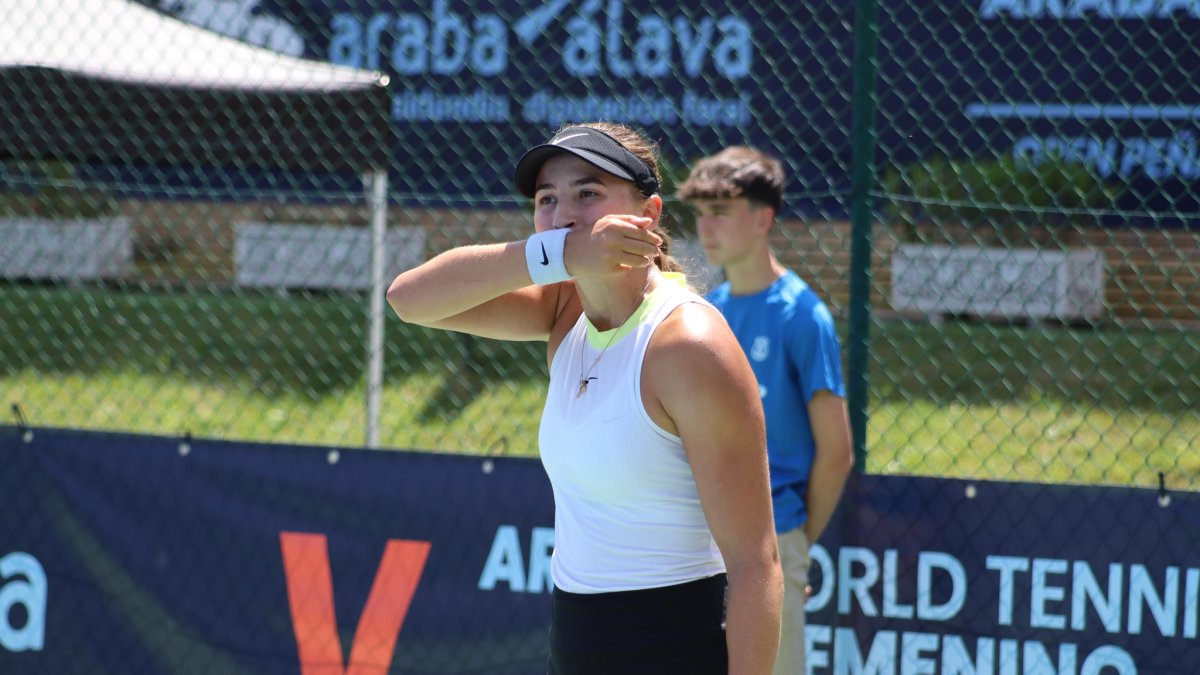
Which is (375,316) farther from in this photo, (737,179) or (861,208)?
(861,208)

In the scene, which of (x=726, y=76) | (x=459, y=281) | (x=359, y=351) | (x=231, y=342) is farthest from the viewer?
(x=359, y=351)

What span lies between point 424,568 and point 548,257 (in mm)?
2150

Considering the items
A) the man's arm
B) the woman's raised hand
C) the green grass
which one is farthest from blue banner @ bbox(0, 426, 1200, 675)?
the woman's raised hand

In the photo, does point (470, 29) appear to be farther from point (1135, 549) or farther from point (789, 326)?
point (1135, 549)

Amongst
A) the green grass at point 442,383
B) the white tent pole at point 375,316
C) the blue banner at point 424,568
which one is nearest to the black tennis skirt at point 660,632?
the blue banner at point 424,568

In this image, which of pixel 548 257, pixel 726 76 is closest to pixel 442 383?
pixel 726 76

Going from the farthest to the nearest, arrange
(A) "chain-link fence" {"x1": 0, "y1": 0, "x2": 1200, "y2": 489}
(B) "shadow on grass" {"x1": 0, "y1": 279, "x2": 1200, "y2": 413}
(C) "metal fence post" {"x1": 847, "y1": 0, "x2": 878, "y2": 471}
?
(B) "shadow on grass" {"x1": 0, "y1": 279, "x2": 1200, "y2": 413} → (A) "chain-link fence" {"x1": 0, "y1": 0, "x2": 1200, "y2": 489} → (C) "metal fence post" {"x1": 847, "y1": 0, "x2": 878, "y2": 471}

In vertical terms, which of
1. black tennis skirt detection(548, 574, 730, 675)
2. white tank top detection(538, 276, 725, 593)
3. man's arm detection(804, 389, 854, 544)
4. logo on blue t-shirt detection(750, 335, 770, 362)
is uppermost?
logo on blue t-shirt detection(750, 335, 770, 362)

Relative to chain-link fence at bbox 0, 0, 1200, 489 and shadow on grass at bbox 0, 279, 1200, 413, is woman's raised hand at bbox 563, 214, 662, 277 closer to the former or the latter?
chain-link fence at bbox 0, 0, 1200, 489

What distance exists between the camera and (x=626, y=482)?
1925mm

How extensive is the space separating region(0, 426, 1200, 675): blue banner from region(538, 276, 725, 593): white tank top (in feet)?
5.74

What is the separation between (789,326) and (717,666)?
1.60 metres

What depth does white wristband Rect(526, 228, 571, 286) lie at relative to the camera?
→ 1928 millimetres

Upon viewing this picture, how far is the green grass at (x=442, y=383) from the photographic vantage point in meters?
5.53
